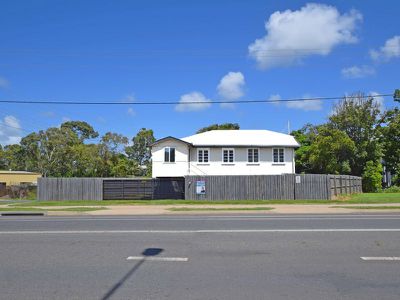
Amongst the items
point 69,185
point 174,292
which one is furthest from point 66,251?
point 69,185

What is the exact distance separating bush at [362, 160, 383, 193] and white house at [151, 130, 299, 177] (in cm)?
1049

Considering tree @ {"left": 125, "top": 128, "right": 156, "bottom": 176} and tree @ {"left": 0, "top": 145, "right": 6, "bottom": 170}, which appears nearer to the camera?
tree @ {"left": 125, "top": 128, "right": 156, "bottom": 176}

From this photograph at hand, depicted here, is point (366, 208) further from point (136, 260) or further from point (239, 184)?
point (136, 260)

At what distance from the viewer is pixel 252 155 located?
44.1 meters

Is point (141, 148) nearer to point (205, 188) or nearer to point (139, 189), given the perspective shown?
point (139, 189)

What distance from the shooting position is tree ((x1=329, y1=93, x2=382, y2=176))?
50.4m

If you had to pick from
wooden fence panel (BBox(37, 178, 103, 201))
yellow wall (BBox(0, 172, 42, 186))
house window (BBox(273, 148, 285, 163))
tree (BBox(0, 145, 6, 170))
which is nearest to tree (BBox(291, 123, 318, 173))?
house window (BBox(273, 148, 285, 163))

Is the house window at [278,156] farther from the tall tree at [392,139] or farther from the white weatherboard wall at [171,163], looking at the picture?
the tall tree at [392,139]

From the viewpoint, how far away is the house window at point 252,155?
44.0 meters

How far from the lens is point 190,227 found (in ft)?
45.9

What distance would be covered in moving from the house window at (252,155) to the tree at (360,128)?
13053 mm

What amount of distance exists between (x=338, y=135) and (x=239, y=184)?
64.4 feet

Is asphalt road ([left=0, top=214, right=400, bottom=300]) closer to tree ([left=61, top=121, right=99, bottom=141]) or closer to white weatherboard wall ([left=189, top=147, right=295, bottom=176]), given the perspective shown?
white weatherboard wall ([left=189, top=147, right=295, bottom=176])

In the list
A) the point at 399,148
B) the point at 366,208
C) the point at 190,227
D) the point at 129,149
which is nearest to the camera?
the point at 190,227
